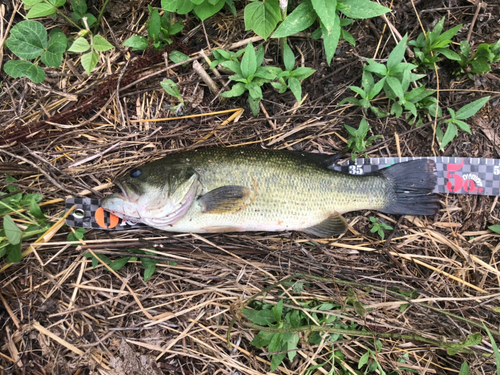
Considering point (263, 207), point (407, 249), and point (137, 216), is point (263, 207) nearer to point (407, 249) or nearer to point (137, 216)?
point (137, 216)

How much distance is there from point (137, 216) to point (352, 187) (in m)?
2.16

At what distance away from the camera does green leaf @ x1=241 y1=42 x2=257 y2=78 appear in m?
2.98

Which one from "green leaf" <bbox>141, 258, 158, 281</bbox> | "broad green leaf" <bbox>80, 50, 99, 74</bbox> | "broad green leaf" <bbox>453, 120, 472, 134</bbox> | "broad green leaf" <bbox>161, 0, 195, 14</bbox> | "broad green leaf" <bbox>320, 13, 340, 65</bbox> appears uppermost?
"broad green leaf" <bbox>161, 0, 195, 14</bbox>

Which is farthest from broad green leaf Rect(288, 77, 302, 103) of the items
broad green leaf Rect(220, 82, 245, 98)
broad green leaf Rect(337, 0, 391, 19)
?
broad green leaf Rect(337, 0, 391, 19)

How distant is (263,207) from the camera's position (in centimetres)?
303

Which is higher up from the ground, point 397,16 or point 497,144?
point 397,16

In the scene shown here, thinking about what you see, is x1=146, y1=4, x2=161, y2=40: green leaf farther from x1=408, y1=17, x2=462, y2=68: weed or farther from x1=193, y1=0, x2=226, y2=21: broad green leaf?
x1=408, y1=17, x2=462, y2=68: weed

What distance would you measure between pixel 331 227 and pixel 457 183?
151cm

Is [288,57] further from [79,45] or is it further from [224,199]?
[79,45]

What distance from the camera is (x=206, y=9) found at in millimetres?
2963

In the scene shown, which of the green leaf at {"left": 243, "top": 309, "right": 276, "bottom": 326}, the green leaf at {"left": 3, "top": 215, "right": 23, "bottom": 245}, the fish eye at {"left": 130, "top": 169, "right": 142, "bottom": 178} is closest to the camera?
the green leaf at {"left": 3, "top": 215, "right": 23, "bottom": 245}

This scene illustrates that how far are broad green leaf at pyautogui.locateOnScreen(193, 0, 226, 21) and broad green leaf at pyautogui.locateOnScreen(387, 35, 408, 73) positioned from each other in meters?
1.74

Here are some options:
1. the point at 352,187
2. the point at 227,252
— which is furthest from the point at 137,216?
the point at 352,187

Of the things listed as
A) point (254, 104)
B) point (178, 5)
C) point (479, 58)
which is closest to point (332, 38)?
point (254, 104)
